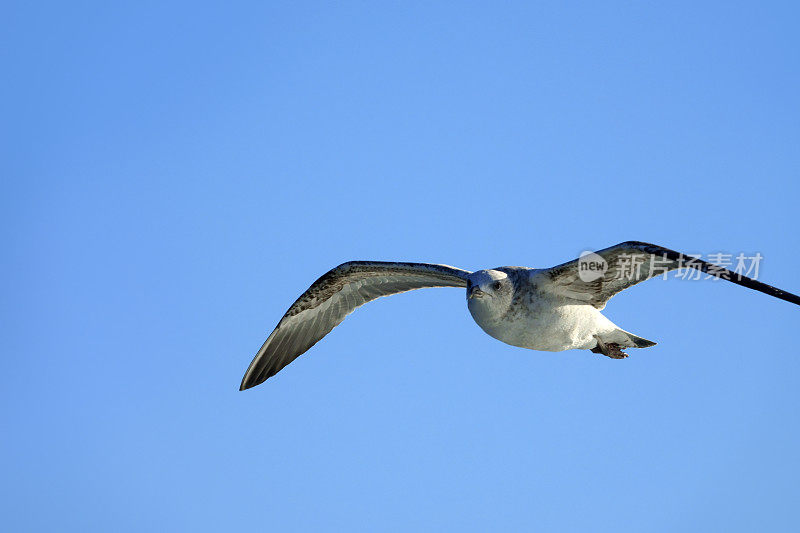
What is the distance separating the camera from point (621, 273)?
12945 millimetres

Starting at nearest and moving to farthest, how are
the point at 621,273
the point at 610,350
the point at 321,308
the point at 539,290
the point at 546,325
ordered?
the point at 621,273, the point at 539,290, the point at 546,325, the point at 610,350, the point at 321,308

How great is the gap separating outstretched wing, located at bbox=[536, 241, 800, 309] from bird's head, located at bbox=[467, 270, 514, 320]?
0.51 meters

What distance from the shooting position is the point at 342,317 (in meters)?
16.4

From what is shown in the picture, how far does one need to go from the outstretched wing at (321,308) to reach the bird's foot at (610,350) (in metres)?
2.66

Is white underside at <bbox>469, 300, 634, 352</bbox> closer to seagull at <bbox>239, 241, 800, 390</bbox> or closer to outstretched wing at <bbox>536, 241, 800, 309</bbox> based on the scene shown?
seagull at <bbox>239, 241, 800, 390</bbox>

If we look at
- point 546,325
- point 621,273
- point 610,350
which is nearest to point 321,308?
point 546,325

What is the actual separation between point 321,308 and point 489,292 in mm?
4542

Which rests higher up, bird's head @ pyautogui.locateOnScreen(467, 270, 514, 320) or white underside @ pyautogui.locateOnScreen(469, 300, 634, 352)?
bird's head @ pyautogui.locateOnScreen(467, 270, 514, 320)

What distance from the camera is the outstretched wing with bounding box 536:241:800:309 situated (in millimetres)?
10945

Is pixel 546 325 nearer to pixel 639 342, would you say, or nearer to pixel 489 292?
pixel 489 292

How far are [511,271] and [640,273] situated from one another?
1818mm

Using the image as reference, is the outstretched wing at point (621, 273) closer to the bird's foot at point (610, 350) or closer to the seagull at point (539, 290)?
the seagull at point (539, 290)

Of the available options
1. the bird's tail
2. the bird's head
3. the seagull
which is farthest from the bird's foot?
the bird's head

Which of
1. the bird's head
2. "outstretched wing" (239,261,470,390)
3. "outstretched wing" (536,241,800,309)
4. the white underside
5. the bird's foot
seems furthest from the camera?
"outstretched wing" (239,261,470,390)
